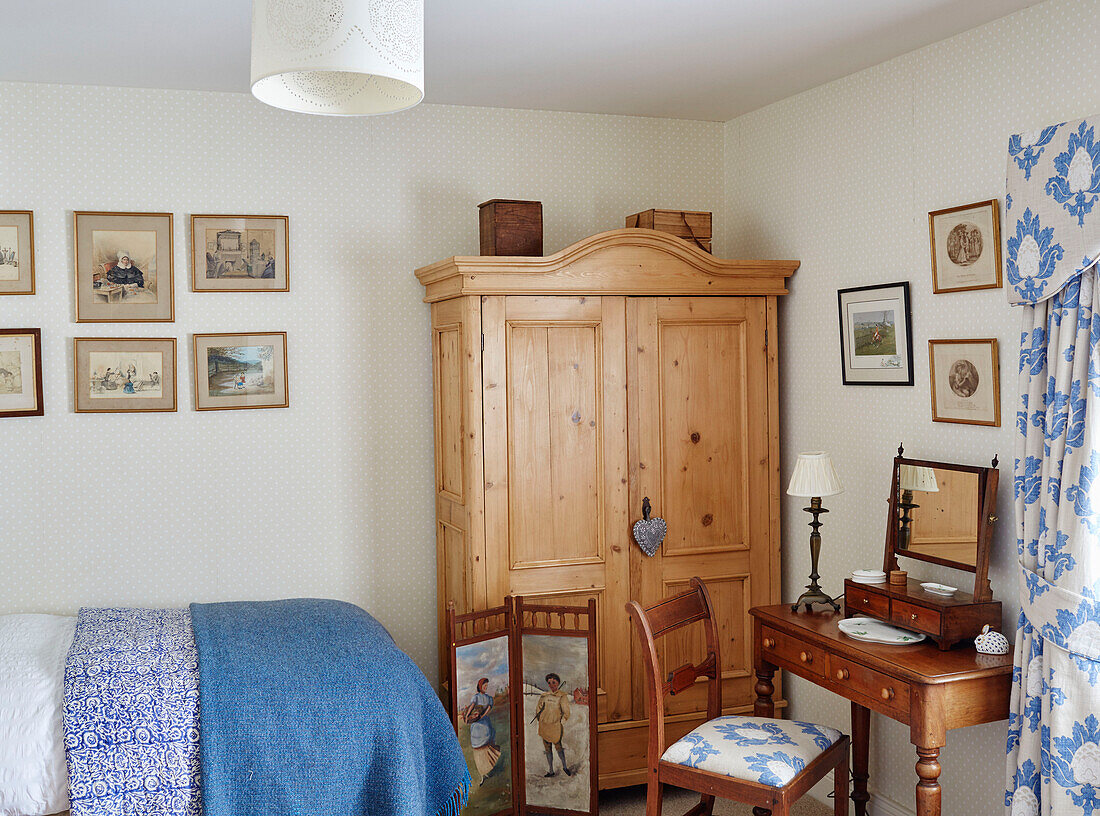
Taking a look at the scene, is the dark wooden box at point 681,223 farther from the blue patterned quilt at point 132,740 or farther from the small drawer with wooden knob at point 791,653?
the blue patterned quilt at point 132,740

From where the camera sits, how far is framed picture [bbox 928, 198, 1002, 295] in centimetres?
301

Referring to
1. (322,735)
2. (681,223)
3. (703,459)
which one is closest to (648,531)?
(703,459)

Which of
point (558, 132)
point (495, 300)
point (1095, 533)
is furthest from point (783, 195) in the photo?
point (1095, 533)

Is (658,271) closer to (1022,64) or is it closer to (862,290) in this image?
(862,290)

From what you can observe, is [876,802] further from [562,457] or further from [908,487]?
[562,457]

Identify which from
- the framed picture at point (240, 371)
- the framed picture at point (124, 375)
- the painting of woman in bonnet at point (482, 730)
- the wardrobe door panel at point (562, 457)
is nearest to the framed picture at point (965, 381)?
the wardrobe door panel at point (562, 457)

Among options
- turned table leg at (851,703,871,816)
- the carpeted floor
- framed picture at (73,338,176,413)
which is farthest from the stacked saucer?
framed picture at (73,338,176,413)

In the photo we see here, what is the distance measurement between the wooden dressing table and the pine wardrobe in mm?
713

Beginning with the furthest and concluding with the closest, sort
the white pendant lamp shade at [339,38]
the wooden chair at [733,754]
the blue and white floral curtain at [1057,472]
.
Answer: the wooden chair at [733,754] < the blue and white floral curtain at [1057,472] < the white pendant lamp shade at [339,38]

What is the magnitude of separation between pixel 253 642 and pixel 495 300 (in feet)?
4.90

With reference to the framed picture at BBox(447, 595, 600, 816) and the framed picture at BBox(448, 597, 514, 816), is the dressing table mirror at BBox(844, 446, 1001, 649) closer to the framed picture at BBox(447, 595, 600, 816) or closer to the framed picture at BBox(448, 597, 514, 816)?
the framed picture at BBox(447, 595, 600, 816)

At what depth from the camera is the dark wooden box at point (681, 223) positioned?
395 cm

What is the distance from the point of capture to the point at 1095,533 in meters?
2.57

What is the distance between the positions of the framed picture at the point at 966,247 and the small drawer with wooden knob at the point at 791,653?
51.1 inches
